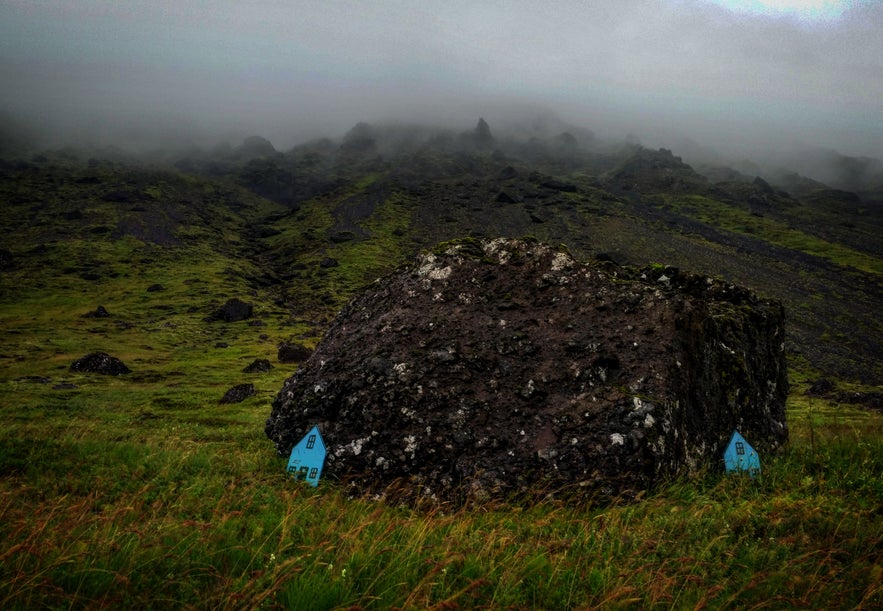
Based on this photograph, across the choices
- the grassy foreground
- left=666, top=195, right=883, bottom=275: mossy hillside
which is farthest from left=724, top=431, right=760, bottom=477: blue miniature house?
left=666, top=195, right=883, bottom=275: mossy hillside

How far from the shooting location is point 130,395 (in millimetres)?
34188

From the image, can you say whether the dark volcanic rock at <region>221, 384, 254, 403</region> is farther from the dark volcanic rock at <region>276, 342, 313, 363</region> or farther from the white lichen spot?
the white lichen spot

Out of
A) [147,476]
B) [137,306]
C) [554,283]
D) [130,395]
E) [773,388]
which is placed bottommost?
[137,306]

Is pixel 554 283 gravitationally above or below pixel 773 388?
above

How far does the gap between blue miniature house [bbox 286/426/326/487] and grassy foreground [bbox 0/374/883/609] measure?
1039mm

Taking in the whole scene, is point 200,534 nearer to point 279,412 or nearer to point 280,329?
point 279,412

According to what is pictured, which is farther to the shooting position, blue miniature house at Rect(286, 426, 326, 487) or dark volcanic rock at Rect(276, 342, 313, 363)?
dark volcanic rock at Rect(276, 342, 313, 363)

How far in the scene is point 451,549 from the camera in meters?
5.12

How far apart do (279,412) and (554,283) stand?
339 inches

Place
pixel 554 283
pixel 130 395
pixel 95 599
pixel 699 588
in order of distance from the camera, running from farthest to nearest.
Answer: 1. pixel 130 395
2. pixel 554 283
3. pixel 699 588
4. pixel 95 599

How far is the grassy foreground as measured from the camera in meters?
3.93

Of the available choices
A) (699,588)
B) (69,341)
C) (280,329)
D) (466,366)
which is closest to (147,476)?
(466,366)

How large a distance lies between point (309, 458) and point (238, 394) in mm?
27643

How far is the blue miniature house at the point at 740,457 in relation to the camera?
9183mm
